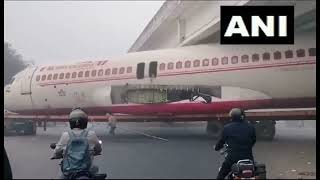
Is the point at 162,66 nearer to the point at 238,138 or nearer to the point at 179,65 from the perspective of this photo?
the point at 179,65

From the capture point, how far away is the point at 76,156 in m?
4.11

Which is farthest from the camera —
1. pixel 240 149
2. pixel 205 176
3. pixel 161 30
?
pixel 161 30

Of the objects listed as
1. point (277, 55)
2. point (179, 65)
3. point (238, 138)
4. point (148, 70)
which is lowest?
point (238, 138)

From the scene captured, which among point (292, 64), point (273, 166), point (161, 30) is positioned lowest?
point (273, 166)

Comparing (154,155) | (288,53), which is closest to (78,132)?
(154,155)

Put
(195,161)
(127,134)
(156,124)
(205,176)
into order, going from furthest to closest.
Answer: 1. (156,124)
2. (127,134)
3. (195,161)
4. (205,176)

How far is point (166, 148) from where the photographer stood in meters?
8.60

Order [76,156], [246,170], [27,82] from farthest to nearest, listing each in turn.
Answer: [27,82] → [246,170] → [76,156]

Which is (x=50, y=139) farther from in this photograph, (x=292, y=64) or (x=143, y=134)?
(x=292, y=64)

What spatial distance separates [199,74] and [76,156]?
763 centimetres

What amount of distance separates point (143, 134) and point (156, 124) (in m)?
1.52

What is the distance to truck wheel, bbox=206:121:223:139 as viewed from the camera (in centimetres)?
1009

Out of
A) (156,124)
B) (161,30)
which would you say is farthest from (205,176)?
(161,30)

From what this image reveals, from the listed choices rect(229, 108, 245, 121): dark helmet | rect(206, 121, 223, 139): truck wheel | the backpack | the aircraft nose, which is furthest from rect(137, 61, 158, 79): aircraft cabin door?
the backpack
